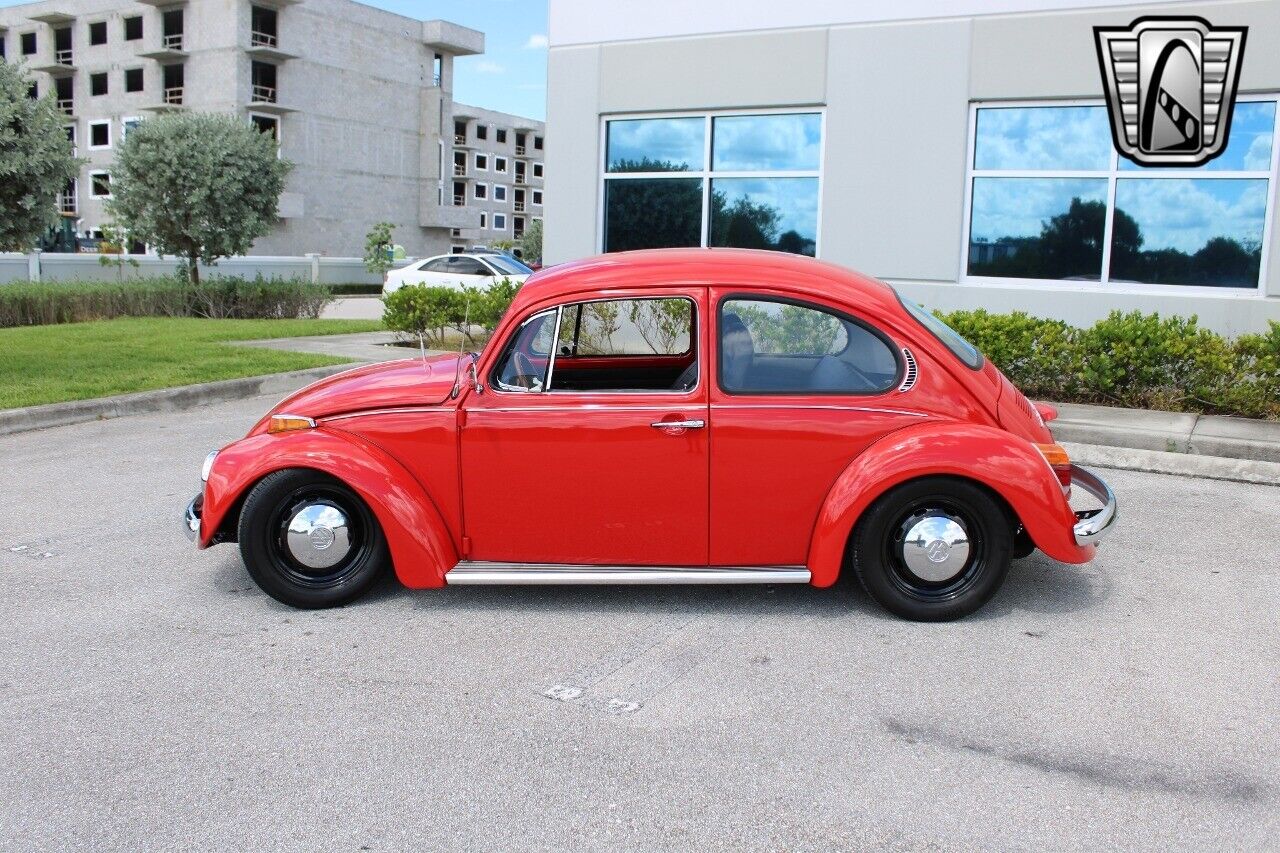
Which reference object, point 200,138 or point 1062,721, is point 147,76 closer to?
point 200,138

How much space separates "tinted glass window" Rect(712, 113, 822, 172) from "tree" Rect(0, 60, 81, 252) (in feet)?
23.4

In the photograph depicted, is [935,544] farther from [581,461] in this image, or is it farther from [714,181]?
[714,181]

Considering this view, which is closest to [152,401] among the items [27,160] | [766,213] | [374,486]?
[27,160]

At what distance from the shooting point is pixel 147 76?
54281 millimetres

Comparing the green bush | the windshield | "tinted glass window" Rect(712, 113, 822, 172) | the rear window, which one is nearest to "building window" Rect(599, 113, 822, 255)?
"tinted glass window" Rect(712, 113, 822, 172)

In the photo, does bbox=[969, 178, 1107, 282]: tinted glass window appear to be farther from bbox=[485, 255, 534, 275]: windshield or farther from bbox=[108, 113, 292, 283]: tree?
bbox=[108, 113, 292, 283]: tree

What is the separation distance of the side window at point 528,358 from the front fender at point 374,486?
0.62m

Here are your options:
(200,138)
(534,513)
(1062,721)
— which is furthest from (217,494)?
(200,138)

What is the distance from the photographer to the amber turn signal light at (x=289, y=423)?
16.7ft

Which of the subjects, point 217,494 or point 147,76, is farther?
point 147,76

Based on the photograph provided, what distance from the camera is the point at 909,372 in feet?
16.3

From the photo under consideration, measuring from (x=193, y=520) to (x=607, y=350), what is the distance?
2114 mm

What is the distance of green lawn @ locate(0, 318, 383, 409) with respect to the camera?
11016 mm

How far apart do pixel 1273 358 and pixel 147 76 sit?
56239 millimetres
